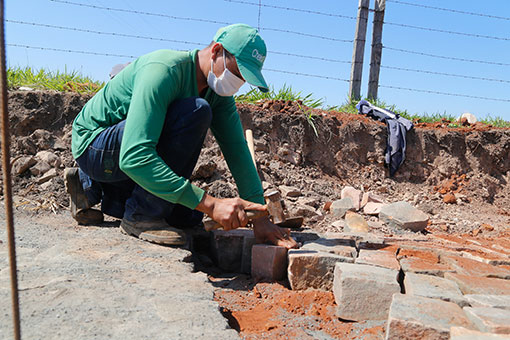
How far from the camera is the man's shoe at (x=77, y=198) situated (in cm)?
294

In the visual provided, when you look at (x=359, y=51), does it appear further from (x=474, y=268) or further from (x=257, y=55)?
(x=474, y=268)

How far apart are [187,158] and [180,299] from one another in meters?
1.02

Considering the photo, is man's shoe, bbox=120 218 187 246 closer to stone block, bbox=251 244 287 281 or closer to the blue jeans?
the blue jeans

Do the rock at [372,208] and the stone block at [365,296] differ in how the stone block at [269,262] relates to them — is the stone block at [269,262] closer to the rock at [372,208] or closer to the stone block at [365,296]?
the stone block at [365,296]

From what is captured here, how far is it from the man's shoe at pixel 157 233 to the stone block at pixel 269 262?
0.49 meters

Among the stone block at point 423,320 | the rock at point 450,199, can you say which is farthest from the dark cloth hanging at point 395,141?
the stone block at point 423,320

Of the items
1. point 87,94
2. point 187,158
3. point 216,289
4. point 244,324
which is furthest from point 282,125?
point 244,324

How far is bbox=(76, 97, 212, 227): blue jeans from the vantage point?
8.29ft

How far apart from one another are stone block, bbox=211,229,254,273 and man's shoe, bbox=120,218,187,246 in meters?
0.32

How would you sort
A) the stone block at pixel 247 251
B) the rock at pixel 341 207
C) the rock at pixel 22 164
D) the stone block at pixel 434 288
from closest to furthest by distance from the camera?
1. the stone block at pixel 434 288
2. the stone block at pixel 247 251
3. the rock at pixel 22 164
4. the rock at pixel 341 207

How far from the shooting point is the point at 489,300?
1944mm

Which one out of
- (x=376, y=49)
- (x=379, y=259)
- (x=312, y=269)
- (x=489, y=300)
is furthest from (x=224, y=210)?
(x=376, y=49)

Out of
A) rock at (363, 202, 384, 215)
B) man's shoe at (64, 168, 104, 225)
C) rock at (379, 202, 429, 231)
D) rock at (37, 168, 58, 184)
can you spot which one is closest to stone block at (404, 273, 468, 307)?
rock at (379, 202, 429, 231)

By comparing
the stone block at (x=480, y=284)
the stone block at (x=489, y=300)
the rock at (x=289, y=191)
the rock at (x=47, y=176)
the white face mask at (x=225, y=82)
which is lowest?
the stone block at (x=480, y=284)
